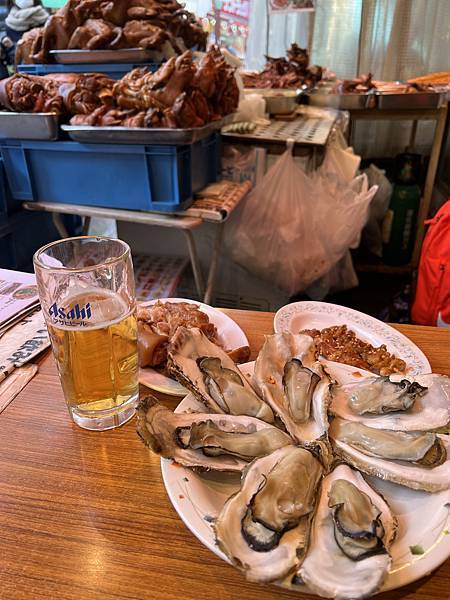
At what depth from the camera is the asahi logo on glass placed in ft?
1.78

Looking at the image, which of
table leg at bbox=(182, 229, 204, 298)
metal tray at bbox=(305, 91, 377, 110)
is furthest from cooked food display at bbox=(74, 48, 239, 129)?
metal tray at bbox=(305, 91, 377, 110)

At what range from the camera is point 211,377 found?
551 millimetres

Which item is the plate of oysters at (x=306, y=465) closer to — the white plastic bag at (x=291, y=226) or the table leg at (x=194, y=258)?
the table leg at (x=194, y=258)

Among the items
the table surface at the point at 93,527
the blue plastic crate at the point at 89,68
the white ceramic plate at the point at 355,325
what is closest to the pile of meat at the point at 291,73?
the blue plastic crate at the point at 89,68

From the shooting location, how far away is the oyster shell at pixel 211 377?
52cm

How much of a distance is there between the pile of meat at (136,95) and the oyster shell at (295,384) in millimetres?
1017

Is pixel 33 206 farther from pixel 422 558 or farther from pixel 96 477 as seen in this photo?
pixel 422 558

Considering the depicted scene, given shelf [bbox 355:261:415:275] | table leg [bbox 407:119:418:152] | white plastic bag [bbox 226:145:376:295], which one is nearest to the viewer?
white plastic bag [bbox 226:145:376:295]

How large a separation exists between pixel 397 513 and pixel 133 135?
1280mm

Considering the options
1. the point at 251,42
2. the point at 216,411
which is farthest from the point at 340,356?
the point at 251,42

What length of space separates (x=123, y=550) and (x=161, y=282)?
4.88 feet

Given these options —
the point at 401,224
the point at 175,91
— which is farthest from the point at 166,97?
the point at 401,224

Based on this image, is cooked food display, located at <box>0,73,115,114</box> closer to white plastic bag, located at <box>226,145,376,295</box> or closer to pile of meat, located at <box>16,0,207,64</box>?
pile of meat, located at <box>16,0,207,64</box>

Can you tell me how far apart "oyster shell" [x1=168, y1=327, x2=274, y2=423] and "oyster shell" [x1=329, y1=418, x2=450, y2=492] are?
0.33 feet
